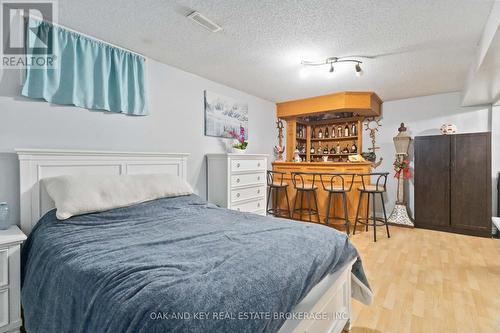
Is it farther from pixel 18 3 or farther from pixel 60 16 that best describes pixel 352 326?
pixel 18 3

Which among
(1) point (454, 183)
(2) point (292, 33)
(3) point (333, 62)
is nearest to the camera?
(2) point (292, 33)

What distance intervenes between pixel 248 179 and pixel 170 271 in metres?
2.53

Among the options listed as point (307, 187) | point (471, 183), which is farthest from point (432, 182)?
point (307, 187)

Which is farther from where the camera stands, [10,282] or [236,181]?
[236,181]

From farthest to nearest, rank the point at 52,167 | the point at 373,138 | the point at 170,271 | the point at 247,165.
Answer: the point at 373,138
the point at 247,165
the point at 52,167
the point at 170,271

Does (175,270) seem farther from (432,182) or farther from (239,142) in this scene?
(432,182)

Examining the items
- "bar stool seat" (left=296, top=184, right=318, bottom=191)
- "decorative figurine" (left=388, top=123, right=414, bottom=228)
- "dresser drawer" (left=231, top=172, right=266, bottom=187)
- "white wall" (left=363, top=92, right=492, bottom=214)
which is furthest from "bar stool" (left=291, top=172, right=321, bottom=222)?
"white wall" (left=363, top=92, right=492, bottom=214)

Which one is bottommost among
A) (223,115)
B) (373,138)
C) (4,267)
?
(4,267)

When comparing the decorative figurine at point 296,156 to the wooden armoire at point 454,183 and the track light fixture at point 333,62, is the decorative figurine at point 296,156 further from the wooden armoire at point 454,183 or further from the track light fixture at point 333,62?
the track light fixture at point 333,62

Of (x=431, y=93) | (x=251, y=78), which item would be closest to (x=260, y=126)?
(x=251, y=78)

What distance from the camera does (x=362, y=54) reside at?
264cm

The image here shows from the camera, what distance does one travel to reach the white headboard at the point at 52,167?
73.5 inches

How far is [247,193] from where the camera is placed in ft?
11.4

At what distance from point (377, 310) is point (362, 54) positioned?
94.0 inches
